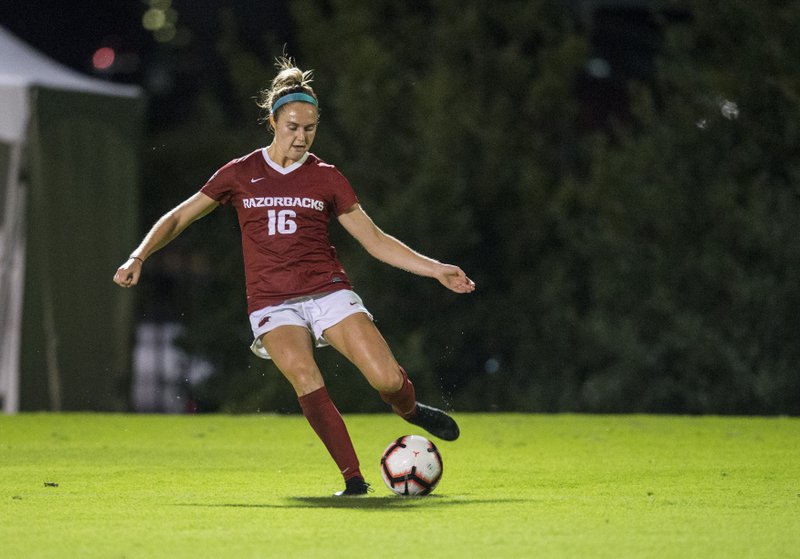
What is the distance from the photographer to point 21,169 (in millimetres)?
13906

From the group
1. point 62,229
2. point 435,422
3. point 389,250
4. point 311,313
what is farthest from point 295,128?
point 62,229

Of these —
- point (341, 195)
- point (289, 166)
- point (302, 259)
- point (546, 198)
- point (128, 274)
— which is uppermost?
point (546, 198)

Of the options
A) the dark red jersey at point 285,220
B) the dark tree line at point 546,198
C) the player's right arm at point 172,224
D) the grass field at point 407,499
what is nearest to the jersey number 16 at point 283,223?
the dark red jersey at point 285,220

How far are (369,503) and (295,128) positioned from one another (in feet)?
5.90

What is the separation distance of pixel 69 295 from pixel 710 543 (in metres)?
9.51

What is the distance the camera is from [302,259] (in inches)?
289

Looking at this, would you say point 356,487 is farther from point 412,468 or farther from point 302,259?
point 302,259

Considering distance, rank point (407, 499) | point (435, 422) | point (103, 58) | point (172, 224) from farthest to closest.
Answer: point (103, 58) < point (435, 422) < point (172, 224) < point (407, 499)

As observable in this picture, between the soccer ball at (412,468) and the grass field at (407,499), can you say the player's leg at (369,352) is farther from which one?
the grass field at (407,499)

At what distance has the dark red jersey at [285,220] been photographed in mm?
7332

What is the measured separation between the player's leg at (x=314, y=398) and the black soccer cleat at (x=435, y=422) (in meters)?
0.69

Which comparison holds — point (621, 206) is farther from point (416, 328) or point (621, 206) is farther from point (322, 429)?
point (322, 429)

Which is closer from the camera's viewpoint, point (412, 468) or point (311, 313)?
point (412, 468)

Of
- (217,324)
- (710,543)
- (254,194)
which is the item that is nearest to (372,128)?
(217,324)
